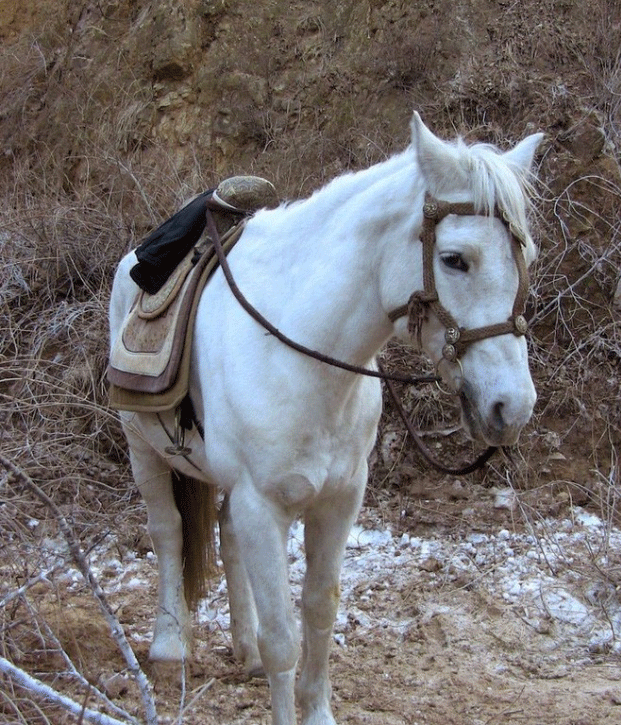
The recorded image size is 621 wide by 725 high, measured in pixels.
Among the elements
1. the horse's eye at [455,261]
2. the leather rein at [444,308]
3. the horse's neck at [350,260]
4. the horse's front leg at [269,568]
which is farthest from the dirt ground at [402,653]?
the horse's eye at [455,261]

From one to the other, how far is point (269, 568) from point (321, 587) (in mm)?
368

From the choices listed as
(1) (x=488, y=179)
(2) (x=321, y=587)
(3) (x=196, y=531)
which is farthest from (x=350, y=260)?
(3) (x=196, y=531)

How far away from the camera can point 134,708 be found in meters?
3.54

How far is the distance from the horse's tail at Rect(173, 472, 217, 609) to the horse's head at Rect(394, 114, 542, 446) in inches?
73.0

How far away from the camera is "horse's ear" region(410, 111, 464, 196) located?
2568 mm

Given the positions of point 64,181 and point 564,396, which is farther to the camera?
point 64,181

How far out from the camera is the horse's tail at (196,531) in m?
4.14

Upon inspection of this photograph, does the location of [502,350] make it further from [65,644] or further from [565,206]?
[565,206]

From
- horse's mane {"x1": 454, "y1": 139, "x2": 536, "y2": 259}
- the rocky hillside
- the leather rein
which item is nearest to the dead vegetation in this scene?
the rocky hillside

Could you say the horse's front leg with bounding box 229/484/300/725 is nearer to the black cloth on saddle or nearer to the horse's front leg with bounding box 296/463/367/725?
the horse's front leg with bounding box 296/463/367/725

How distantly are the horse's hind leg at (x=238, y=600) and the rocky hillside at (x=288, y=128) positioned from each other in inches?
53.9

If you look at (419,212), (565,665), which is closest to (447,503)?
(565,665)

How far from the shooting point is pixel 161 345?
3.43 meters

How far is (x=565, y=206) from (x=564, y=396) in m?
1.40
